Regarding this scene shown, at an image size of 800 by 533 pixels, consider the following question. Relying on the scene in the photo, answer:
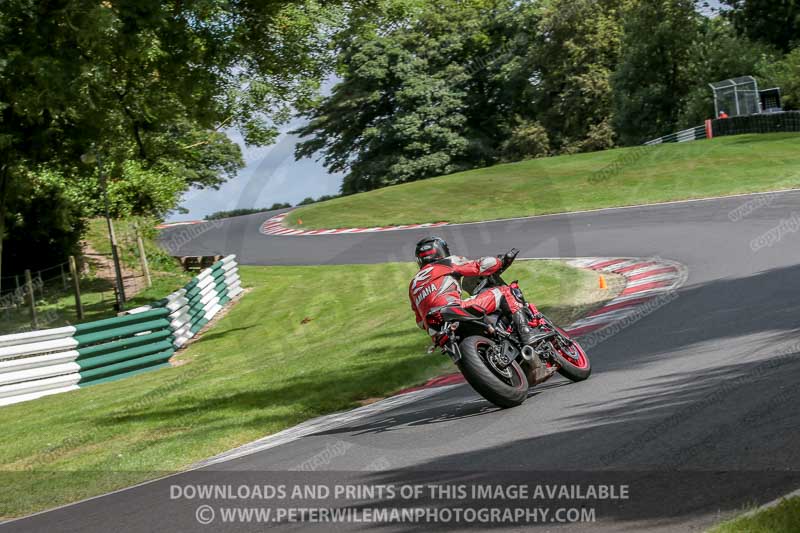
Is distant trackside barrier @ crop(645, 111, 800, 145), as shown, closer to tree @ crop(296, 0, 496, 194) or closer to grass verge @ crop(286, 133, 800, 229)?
grass verge @ crop(286, 133, 800, 229)

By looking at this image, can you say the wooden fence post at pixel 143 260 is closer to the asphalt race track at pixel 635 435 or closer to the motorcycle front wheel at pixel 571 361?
the asphalt race track at pixel 635 435

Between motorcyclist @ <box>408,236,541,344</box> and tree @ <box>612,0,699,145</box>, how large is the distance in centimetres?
5007

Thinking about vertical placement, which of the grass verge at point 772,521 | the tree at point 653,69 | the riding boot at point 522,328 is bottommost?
the grass verge at point 772,521

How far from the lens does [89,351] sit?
16.8 metres

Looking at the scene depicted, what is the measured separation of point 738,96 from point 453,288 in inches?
1625

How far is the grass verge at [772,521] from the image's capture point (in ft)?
13.5

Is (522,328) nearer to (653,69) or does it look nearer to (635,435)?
(635,435)

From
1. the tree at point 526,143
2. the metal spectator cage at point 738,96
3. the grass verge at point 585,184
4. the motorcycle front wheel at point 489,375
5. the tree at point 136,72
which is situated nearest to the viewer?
the motorcycle front wheel at point 489,375

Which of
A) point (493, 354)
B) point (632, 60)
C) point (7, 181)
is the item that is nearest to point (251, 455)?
point (493, 354)

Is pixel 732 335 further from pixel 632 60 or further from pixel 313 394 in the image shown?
pixel 632 60

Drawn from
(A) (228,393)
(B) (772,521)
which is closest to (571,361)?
(B) (772,521)

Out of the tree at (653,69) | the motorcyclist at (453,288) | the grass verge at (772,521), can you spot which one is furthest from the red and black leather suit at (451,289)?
the tree at (653,69)

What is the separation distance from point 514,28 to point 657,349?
5845 centimetres

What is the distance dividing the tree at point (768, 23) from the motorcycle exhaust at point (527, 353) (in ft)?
177
